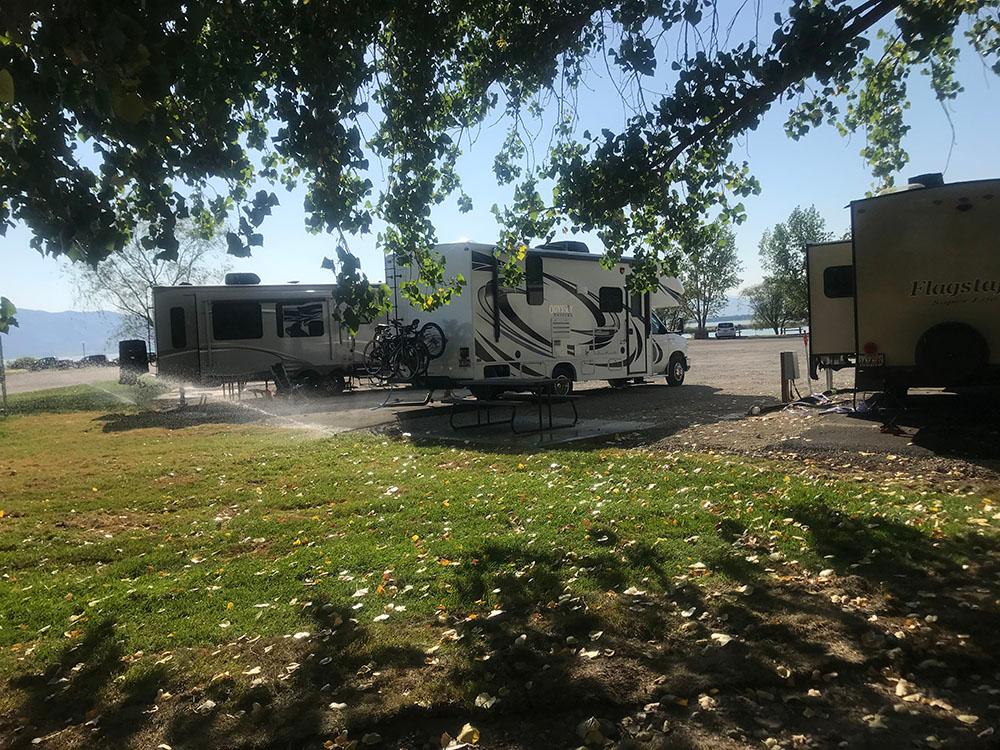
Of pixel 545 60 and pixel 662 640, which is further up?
pixel 545 60

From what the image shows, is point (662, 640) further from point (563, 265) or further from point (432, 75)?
point (563, 265)

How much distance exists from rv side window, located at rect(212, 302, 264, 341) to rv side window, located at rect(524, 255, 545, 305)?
783 centimetres

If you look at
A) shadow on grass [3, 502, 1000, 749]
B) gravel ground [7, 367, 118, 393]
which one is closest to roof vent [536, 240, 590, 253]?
shadow on grass [3, 502, 1000, 749]

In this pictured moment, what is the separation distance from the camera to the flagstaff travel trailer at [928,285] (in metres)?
9.73

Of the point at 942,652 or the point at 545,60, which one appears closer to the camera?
the point at 942,652

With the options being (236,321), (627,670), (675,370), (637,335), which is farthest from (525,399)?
(236,321)

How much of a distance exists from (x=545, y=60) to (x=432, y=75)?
118 cm

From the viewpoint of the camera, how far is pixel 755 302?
79.9 metres

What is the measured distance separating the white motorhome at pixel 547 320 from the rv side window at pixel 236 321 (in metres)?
5.24

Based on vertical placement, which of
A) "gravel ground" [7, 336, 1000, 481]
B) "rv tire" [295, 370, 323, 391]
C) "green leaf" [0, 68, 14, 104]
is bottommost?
"gravel ground" [7, 336, 1000, 481]

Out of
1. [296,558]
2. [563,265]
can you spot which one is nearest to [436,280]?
[296,558]

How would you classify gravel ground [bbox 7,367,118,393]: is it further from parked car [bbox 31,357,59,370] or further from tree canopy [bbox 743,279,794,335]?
tree canopy [bbox 743,279,794,335]

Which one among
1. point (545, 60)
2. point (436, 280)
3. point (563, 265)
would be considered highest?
point (545, 60)

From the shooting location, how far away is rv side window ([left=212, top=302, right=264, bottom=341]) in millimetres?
19359
